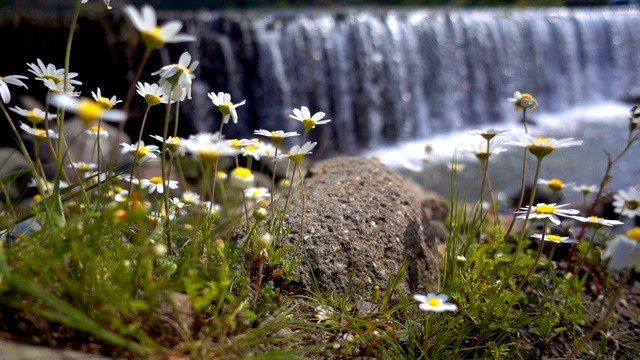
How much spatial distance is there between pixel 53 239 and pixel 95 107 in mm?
420

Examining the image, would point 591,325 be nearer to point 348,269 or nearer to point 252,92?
point 348,269

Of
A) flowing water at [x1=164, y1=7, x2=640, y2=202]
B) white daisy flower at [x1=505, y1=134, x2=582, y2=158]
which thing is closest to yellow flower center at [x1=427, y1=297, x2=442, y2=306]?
white daisy flower at [x1=505, y1=134, x2=582, y2=158]

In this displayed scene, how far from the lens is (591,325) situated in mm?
1944

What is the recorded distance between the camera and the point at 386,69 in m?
9.50

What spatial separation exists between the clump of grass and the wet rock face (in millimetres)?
68

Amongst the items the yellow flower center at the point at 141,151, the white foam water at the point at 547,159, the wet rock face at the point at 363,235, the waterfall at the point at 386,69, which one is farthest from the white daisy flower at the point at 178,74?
the waterfall at the point at 386,69

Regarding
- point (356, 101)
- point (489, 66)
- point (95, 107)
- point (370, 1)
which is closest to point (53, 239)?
point (95, 107)

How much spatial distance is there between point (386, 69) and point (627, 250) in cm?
844

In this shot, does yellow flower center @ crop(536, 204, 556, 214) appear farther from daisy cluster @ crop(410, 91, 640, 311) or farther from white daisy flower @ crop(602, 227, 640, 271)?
white daisy flower @ crop(602, 227, 640, 271)

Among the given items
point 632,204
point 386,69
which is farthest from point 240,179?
point 386,69

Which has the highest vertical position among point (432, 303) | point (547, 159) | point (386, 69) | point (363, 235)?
point (432, 303)

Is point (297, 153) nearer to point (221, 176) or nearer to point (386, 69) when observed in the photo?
point (221, 176)

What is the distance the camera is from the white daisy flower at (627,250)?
4.09 ft

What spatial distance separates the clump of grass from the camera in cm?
113
